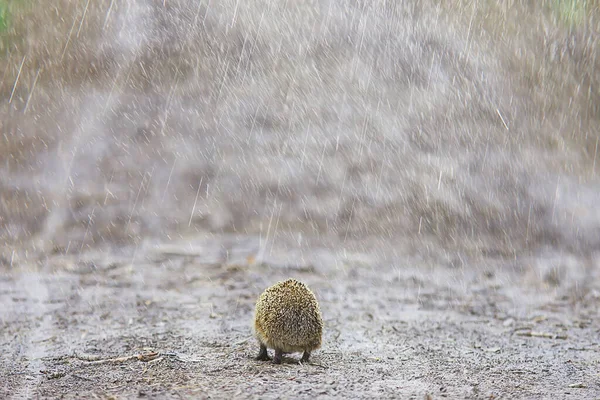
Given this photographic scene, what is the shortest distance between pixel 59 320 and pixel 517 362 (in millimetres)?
4668

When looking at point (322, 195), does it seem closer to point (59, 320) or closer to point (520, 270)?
point (520, 270)

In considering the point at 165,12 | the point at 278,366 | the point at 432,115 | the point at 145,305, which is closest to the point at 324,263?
the point at 145,305

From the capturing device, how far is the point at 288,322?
Result: 4695 mm

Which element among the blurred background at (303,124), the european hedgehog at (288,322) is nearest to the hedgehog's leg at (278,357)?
the european hedgehog at (288,322)

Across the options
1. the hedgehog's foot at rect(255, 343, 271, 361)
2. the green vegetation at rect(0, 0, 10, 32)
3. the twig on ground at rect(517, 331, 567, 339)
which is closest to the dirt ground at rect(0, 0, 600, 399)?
the twig on ground at rect(517, 331, 567, 339)

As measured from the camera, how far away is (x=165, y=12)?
1464cm

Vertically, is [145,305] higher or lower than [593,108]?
lower

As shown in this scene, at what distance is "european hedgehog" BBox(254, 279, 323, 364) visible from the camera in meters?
4.70

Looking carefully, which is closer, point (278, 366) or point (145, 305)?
point (278, 366)

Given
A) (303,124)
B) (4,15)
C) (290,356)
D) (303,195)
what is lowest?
(290,356)

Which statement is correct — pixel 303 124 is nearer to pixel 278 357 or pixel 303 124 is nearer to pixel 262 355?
pixel 262 355

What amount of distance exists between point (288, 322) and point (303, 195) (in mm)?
6323

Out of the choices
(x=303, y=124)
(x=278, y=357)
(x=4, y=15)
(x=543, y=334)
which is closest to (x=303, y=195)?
(x=303, y=124)

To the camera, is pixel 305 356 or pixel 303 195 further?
pixel 303 195
